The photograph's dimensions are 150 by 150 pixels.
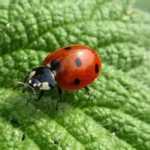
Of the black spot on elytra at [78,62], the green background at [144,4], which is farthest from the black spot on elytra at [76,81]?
the green background at [144,4]

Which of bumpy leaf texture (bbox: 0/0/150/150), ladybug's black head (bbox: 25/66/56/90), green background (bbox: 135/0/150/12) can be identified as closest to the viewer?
bumpy leaf texture (bbox: 0/0/150/150)

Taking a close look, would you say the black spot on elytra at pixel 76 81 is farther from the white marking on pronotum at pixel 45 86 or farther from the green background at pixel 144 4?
the green background at pixel 144 4

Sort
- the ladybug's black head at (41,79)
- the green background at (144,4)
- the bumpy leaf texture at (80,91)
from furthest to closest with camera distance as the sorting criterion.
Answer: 1. the green background at (144,4)
2. the ladybug's black head at (41,79)
3. the bumpy leaf texture at (80,91)

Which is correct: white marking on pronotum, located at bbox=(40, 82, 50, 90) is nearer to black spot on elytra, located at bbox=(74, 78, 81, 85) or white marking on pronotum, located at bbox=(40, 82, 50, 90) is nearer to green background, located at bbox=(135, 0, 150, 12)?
black spot on elytra, located at bbox=(74, 78, 81, 85)

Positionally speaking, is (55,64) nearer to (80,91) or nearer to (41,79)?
(41,79)

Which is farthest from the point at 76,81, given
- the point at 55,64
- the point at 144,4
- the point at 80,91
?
the point at 144,4

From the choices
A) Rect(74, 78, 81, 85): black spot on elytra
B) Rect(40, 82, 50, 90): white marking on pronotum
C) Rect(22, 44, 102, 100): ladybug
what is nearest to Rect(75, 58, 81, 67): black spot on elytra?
Rect(22, 44, 102, 100): ladybug
